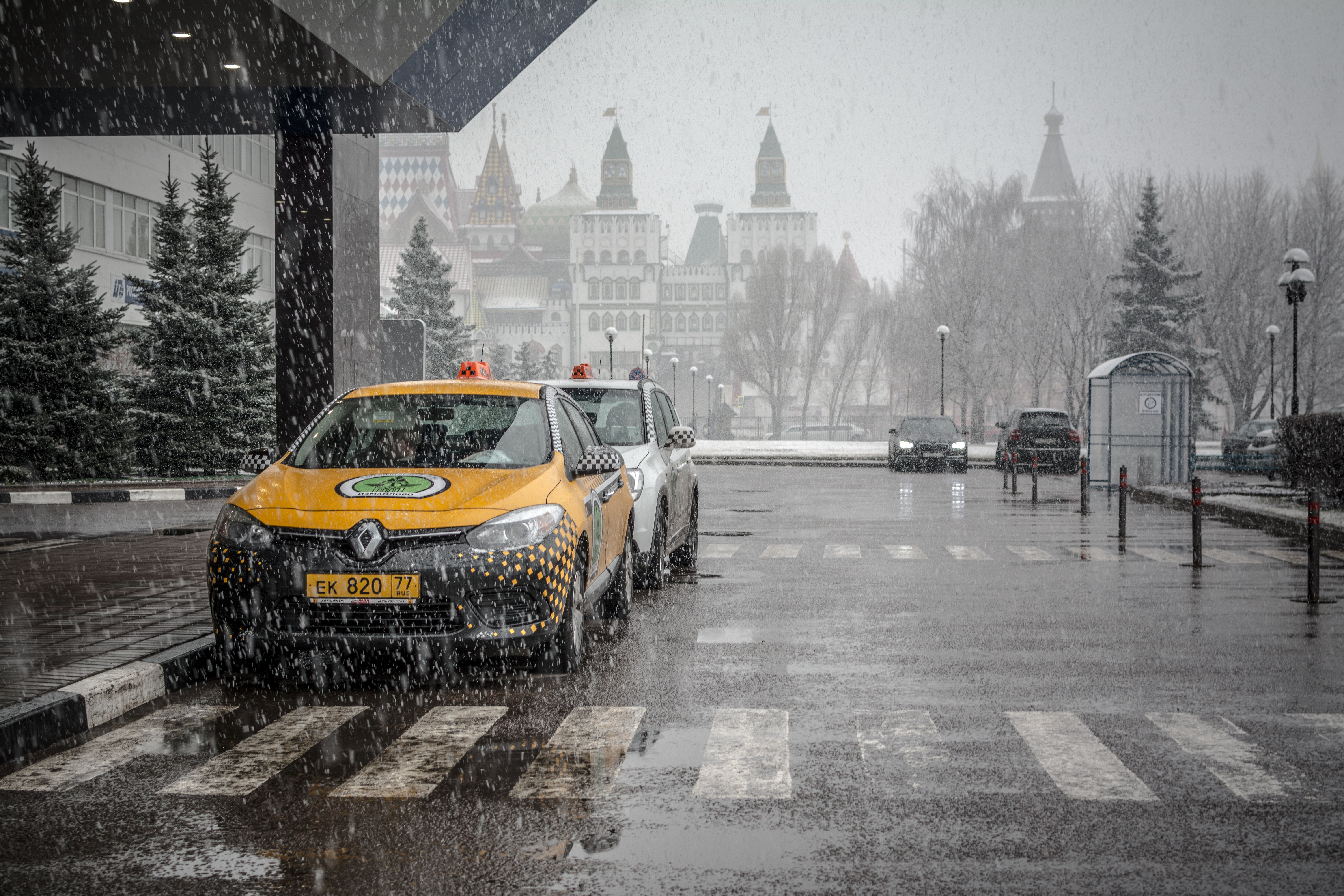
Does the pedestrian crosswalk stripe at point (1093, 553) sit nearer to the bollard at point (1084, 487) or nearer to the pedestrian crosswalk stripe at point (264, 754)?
the bollard at point (1084, 487)

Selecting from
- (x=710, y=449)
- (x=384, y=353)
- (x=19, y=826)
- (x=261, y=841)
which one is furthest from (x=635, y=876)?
(x=710, y=449)

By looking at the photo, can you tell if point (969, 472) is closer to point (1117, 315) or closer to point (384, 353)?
point (384, 353)

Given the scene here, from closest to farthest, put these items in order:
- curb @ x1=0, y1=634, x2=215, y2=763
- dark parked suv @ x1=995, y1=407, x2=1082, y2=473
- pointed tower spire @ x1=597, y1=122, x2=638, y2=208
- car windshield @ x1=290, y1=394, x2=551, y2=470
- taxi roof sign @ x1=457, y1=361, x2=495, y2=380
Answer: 1. curb @ x1=0, y1=634, x2=215, y2=763
2. car windshield @ x1=290, y1=394, x2=551, y2=470
3. taxi roof sign @ x1=457, y1=361, x2=495, y2=380
4. dark parked suv @ x1=995, y1=407, x2=1082, y2=473
5. pointed tower spire @ x1=597, y1=122, x2=638, y2=208

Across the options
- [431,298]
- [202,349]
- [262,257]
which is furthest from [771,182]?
[202,349]

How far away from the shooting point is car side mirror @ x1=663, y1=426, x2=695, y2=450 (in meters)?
11.9

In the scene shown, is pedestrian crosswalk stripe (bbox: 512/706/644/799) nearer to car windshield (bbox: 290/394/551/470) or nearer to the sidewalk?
car windshield (bbox: 290/394/551/470)

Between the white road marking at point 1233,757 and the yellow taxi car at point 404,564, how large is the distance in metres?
3.19

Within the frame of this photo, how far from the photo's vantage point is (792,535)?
1802cm

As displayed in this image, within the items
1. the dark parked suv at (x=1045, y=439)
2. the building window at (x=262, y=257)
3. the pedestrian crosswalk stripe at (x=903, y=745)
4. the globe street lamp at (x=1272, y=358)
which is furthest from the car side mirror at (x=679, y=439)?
the globe street lamp at (x=1272, y=358)

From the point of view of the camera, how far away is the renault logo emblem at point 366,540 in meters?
7.00

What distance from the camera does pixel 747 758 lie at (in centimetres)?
595

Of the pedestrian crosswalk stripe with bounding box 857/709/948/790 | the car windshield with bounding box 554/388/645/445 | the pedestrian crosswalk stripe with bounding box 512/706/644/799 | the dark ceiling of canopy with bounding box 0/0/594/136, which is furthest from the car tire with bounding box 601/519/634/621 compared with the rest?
the dark ceiling of canopy with bounding box 0/0/594/136

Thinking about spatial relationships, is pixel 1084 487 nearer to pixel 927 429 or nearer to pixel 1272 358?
pixel 927 429

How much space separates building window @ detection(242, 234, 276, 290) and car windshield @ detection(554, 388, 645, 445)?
120 ft
